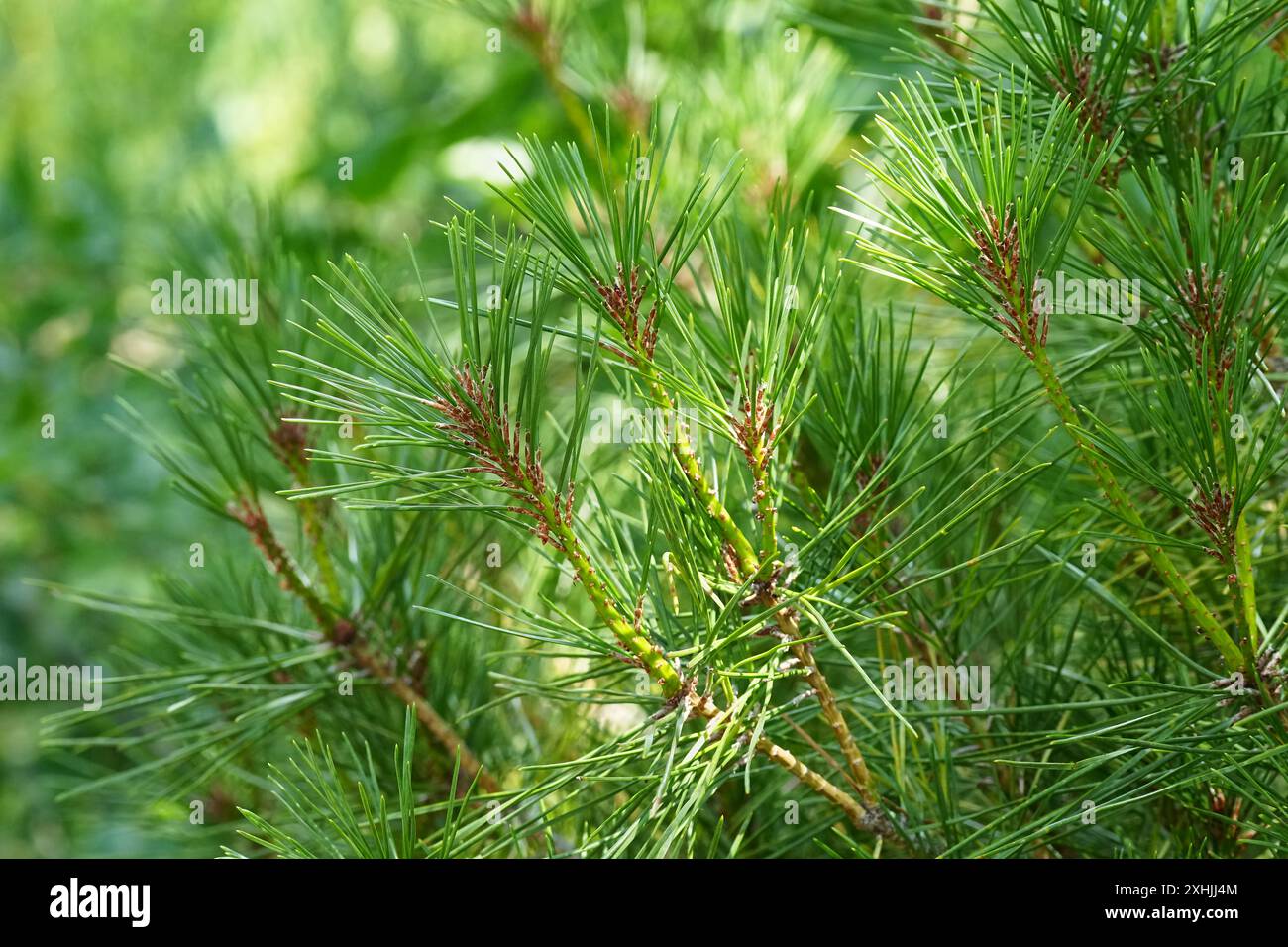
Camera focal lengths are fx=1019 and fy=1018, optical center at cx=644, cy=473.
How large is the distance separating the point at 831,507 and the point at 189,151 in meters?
0.86

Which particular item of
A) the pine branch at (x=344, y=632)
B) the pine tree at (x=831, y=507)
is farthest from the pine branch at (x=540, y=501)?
the pine branch at (x=344, y=632)


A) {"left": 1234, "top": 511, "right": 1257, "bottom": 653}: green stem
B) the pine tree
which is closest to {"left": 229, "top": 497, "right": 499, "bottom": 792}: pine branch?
the pine tree

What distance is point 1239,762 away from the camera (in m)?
0.21

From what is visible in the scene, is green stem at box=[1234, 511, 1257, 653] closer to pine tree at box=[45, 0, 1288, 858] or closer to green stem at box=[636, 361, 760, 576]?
pine tree at box=[45, 0, 1288, 858]

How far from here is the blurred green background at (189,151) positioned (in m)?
0.51

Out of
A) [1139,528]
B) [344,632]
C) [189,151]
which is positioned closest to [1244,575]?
[1139,528]

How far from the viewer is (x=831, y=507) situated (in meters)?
0.26

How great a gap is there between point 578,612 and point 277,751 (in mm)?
137

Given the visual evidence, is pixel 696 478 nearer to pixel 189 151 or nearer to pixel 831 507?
pixel 831 507

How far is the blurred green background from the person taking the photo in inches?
20.2

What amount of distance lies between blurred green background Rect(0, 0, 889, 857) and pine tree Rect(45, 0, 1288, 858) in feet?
0.28

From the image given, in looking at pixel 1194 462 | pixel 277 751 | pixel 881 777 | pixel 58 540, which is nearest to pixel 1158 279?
pixel 1194 462

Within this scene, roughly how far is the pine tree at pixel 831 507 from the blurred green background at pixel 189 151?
0.28 feet
